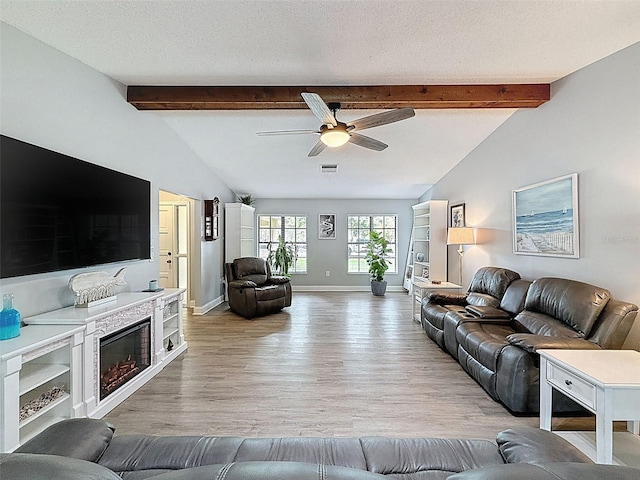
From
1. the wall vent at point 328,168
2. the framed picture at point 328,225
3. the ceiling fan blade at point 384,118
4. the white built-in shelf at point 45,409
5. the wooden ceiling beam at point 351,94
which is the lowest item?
the white built-in shelf at point 45,409

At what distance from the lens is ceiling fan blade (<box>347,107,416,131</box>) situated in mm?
2916

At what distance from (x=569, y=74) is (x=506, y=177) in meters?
1.43

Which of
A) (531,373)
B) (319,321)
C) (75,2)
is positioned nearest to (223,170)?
(319,321)

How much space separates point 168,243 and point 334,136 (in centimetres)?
457

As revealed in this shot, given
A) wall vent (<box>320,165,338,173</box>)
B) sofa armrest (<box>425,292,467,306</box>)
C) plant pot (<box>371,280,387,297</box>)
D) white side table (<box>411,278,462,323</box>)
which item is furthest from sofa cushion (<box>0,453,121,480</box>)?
plant pot (<box>371,280,387,297</box>)

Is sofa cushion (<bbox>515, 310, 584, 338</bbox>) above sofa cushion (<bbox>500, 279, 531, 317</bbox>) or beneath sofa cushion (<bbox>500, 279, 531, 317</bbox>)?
beneath

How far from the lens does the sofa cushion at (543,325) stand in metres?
2.77

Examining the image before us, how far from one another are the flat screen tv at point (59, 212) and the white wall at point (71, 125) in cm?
16

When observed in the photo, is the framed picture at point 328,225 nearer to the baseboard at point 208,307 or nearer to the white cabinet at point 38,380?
the baseboard at point 208,307

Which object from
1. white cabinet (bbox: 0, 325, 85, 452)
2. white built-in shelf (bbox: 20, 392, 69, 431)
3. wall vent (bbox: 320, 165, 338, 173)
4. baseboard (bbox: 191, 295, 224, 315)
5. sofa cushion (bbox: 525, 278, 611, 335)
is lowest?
baseboard (bbox: 191, 295, 224, 315)

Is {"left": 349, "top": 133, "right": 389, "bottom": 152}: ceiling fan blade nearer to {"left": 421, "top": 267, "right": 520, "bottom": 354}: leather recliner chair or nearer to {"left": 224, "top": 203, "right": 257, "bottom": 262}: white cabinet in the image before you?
{"left": 421, "top": 267, "right": 520, "bottom": 354}: leather recliner chair

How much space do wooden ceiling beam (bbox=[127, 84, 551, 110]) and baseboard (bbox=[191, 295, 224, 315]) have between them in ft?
11.9

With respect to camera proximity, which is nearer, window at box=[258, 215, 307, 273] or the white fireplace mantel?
the white fireplace mantel

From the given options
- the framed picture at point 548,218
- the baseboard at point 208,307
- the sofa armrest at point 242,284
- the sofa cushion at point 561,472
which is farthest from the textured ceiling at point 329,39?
the baseboard at point 208,307
